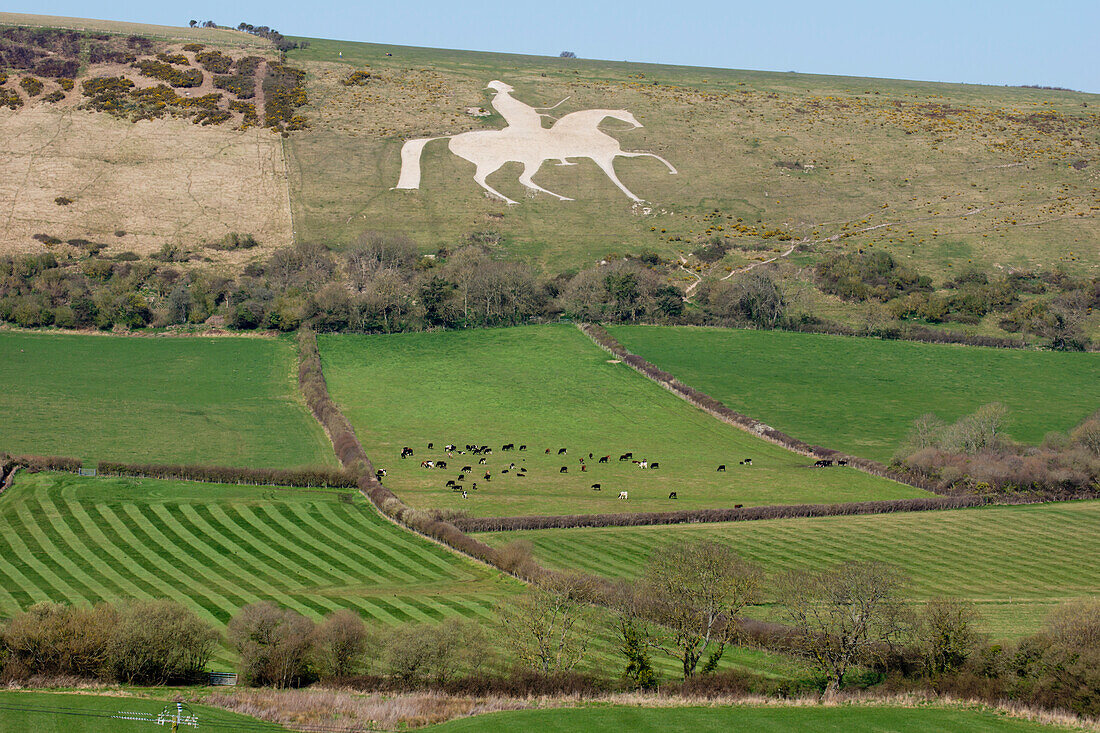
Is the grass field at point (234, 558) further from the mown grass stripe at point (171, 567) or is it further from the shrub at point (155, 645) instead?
the shrub at point (155, 645)

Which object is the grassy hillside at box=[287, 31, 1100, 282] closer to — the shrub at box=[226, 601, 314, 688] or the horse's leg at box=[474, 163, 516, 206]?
the horse's leg at box=[474, 163, 516, 206]

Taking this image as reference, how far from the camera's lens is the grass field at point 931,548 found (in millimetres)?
52562

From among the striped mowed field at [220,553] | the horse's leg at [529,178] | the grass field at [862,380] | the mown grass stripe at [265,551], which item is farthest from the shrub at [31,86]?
the mown grass stripe at [265,551]

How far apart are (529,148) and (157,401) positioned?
80.4m

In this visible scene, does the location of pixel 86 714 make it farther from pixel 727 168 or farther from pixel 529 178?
pixel 727 168

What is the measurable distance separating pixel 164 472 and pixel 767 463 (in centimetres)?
3880

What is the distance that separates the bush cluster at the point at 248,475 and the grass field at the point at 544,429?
3884 millimetres

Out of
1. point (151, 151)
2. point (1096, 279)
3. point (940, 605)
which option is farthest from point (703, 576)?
point (151, 151)

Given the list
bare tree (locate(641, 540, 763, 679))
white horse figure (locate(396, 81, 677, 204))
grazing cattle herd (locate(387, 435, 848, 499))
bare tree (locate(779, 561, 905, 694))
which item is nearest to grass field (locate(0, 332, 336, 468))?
grazing cattle herd (locate(387, 435, 848, 499))

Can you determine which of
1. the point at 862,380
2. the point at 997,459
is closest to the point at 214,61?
the point at 862,380

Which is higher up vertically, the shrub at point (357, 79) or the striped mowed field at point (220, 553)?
the shrub at point (357, 79)

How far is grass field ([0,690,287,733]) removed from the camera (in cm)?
2914

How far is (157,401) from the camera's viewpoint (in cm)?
8356

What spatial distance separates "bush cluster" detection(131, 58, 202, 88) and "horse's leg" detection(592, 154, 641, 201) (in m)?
57.9
